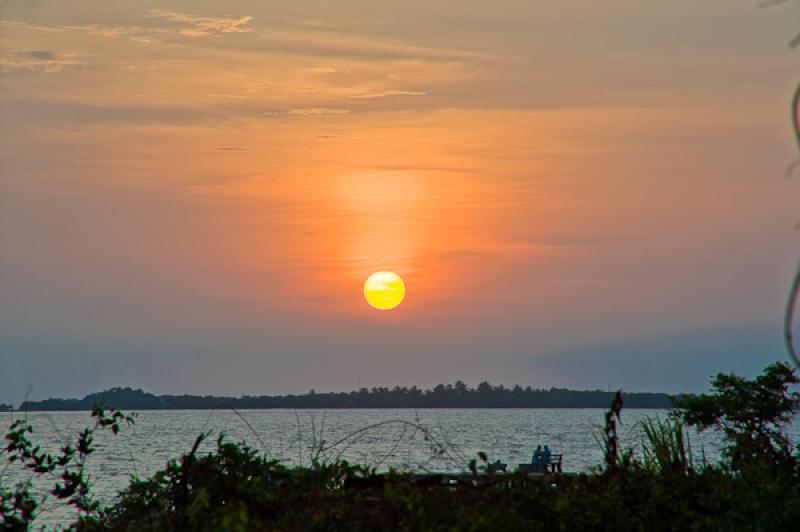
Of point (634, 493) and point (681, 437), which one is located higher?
point (681, 437)

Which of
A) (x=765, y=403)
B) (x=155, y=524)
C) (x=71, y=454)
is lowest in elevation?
(x=155, y=524)

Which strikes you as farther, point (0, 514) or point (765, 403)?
point (765, 403)

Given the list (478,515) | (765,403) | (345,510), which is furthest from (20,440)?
(765,403)

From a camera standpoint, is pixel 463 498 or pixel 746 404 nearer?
pixel 463 498

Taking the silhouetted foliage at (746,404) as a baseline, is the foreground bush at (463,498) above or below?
below

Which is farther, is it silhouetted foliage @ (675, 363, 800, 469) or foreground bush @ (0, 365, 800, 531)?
silhouetted foliage @ (675, 363, 800, 469)

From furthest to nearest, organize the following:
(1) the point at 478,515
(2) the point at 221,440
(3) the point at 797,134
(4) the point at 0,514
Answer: (4) the point at 0,514
(2) the point at 221,440
(1) the point at 478,515
(3) the point at 797,134

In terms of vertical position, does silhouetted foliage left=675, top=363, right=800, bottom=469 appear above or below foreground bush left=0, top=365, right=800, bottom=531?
above

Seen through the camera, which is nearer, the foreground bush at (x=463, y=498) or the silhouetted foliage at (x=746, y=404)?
the foreground bush at (x=463, y=498)

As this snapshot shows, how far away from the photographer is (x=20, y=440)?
11648mm

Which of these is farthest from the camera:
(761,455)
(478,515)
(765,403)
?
(765,403)

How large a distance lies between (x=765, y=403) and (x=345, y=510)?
40.8ft

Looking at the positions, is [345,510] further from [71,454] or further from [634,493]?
[71,454]

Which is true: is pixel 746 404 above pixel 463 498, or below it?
above
